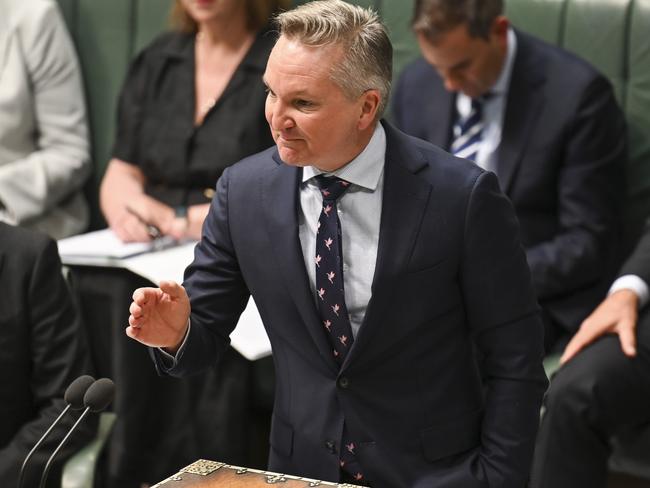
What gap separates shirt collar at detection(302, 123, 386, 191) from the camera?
203cm

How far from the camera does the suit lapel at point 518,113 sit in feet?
10.9

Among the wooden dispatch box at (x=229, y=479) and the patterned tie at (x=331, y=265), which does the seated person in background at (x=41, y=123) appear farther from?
the wooden dispatch box at (x=229, y=479)

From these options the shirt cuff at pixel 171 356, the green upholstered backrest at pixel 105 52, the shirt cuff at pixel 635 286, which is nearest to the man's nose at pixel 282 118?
the shirt cuff at pixel 171 356

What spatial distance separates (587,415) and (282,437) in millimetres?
1025

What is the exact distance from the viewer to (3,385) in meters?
2.65

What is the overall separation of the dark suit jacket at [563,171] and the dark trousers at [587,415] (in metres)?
0.36

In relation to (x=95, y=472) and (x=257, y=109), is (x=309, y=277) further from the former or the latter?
(x=257, y=109)

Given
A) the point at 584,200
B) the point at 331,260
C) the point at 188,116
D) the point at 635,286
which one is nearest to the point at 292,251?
the point at 331,260

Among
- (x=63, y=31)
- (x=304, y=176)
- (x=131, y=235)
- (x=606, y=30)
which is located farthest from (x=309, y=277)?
(x=63, y=31)

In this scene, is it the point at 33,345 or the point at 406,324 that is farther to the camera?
the point at 33,345

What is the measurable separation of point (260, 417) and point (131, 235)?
79 centimetres

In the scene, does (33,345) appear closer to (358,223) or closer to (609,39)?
(358,223)

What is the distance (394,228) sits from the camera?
2.03 metres

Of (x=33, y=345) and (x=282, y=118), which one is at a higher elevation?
(x=282, y=118)
